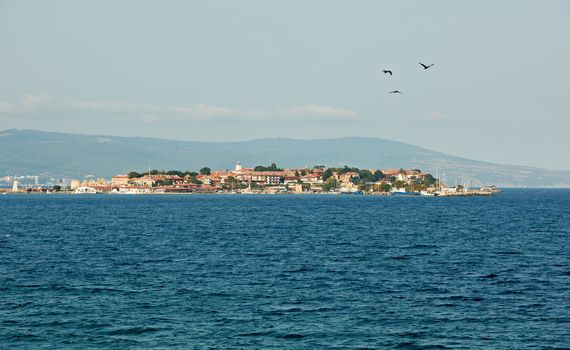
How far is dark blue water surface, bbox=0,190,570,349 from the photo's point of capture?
36094 mm

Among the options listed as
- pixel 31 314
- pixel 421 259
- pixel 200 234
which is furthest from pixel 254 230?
pixel 31 314

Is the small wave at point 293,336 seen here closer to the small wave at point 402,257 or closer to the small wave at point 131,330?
the small wave at point 131,330

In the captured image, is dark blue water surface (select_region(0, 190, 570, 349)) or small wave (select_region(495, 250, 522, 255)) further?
small wave (select_region(495, 250, 522, 255))

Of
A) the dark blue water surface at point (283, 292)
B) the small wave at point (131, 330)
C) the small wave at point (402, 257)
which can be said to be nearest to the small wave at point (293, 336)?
the dark blue water surface at point (283, 292)

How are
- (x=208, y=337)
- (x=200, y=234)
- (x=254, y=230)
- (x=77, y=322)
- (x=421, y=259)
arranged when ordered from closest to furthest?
(x=208, y=337)
(x=77, y=322)
(x=421, y=259)
(x=200, y=234)
(x=254, y=230)

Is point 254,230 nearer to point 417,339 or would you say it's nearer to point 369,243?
point 369,243

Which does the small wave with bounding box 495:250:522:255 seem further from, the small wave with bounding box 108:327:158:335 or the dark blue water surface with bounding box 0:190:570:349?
the small wave with bounding box 108:327:158:335

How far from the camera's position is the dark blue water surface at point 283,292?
3609 centimetres

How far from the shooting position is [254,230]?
320ft

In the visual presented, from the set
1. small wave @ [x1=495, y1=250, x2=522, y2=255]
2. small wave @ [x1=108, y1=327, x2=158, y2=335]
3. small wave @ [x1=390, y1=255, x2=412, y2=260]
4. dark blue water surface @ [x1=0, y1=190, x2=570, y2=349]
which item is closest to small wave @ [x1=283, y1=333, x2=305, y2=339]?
dark blue water surface @ [x1=0, y1=190, x2=570, y2=349]

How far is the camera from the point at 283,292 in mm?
47000

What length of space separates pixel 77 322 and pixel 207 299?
820 cm

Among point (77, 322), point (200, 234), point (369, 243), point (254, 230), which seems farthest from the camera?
point (254, 230)

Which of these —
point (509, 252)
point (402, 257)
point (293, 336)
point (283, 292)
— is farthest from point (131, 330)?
point (509, 252)
